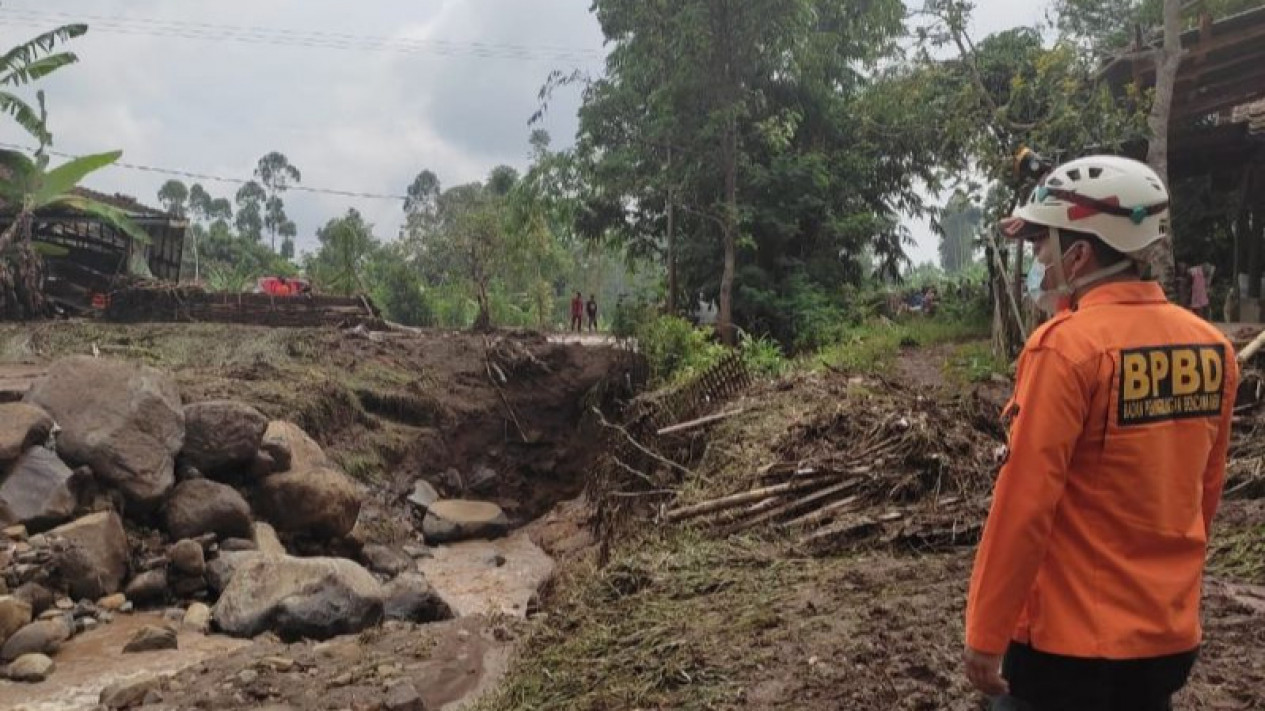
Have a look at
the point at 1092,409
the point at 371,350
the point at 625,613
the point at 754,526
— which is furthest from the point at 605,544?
the point at 371,350

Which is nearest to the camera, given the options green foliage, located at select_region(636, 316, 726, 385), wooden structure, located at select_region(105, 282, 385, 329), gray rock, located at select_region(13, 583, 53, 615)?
gray rock, located at select_region(13, 583, 53, 615)

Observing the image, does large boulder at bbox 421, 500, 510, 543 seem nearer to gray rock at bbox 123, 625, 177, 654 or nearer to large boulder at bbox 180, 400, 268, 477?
large boulder at bbox 180, 400, 268, 477

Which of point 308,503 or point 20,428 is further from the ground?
point 20,428

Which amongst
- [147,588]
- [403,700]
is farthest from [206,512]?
[403,700]

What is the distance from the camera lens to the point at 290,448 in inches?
435

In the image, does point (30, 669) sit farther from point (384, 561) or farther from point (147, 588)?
point (384, 561)

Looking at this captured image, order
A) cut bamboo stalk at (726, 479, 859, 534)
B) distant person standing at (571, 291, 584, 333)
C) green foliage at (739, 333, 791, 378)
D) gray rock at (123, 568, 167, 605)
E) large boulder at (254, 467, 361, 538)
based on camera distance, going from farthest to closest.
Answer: distant person standing at (571, 291, 584, 333)
green foliage at (739, 333, 791, 378)
large boulder at (254, 467, 361, 538)
gray rock at (123, 568, 167, 605)
cut bamboo stalk at (726, 479, 859, 534)

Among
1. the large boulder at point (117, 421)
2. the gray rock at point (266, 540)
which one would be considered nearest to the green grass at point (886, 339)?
the gray rock at point (266, 540)

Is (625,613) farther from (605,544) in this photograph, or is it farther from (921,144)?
(921,144)

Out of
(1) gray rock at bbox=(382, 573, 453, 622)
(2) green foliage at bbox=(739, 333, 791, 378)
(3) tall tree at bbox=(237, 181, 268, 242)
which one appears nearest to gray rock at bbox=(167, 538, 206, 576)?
(1) gray rock at bbox=(382, 573, 453, 622)

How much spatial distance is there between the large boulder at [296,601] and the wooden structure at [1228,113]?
10186mm

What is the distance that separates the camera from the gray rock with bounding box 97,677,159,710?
586 cm

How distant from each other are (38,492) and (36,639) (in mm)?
1899

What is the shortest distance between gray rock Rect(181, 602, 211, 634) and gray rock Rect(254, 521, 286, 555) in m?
1.22
